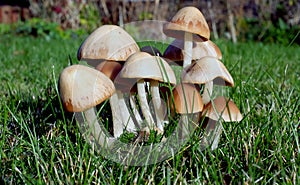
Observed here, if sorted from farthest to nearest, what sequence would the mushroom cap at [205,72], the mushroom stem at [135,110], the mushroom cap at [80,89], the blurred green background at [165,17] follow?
the blurred green background at [165,17] → the mushroom stem at [135,110] → the mushroom cap at [205,72] → the mushroom cap at [80,89]

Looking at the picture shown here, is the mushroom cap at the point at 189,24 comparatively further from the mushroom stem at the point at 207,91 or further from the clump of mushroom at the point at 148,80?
the mushroom stem at the point at 207,91

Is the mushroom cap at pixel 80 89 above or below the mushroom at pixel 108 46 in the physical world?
below

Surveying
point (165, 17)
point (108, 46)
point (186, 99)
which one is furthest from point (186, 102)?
point (165, 17)

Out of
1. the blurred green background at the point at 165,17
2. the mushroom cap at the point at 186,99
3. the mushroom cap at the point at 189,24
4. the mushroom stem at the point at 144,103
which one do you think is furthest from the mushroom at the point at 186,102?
the blurred green background at the point at 165,17

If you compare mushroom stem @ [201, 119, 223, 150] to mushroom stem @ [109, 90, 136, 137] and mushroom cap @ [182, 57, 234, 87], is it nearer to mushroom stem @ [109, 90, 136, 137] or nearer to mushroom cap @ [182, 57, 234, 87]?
mushroom cap @ [182, 57, 234, 87]

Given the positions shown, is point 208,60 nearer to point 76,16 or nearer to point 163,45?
point 163,45

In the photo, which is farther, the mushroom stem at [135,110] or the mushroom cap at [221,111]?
the mushroom stem at [135,110]

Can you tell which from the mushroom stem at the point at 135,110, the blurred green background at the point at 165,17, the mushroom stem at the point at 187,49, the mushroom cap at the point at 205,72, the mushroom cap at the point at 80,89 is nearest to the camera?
the mushroom cap at the point at 80,89
